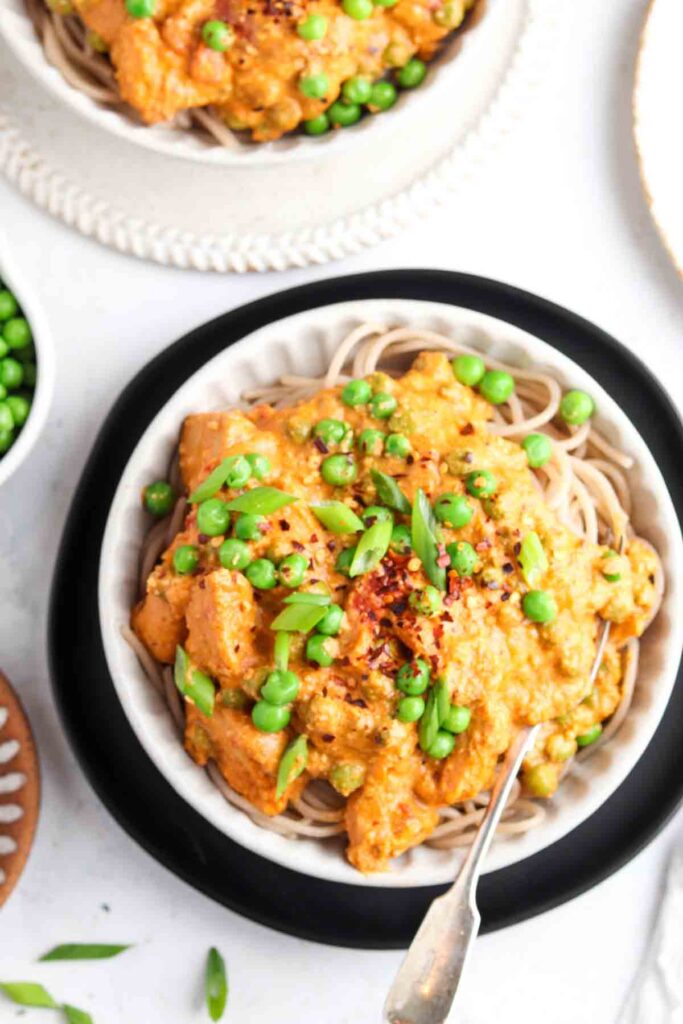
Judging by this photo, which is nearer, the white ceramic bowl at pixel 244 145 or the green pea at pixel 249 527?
the green pea at pixel 249 527

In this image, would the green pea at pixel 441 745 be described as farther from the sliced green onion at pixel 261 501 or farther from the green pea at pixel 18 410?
the green pea at pixel 18 410

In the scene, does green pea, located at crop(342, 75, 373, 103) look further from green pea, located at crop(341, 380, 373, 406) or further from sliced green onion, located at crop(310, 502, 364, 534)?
sliced green onion, located at crop(310, 502, 364, 534)

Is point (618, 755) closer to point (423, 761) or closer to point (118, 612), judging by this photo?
point (423, 761)

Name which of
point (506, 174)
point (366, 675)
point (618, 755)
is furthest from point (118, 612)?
point (506, 174)

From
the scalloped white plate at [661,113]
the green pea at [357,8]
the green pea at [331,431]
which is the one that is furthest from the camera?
the scalloped white plate at [661,113]

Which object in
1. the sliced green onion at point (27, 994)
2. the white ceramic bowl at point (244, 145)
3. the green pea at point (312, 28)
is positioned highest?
the green pea at point (312, 28)

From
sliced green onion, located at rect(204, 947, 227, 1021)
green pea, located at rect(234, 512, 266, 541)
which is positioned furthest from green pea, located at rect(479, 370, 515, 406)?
sliced green onion, located at rect(204, 947, 227, 1021)

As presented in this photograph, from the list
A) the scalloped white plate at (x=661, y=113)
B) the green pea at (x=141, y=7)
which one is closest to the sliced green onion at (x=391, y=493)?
the scalloped white plate at (x=661, y=113)
